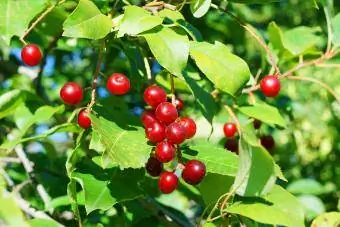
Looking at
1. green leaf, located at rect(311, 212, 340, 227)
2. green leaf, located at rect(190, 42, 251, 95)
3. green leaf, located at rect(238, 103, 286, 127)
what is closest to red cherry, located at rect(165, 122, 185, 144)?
green leaf, located at rect(190, 42, 251, 95)

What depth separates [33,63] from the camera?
1.43 metres

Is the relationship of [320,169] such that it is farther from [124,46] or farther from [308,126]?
[124,46]

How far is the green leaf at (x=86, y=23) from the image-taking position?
116 cm

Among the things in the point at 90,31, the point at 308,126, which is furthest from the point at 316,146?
the point at 90,31

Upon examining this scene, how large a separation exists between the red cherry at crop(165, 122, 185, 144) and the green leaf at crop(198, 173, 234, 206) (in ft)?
0.58

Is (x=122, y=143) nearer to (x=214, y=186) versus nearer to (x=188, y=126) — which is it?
(x=188, y=126)

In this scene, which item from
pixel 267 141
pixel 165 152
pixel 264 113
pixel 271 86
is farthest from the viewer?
pixel 267 141

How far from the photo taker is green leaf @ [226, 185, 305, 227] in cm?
116

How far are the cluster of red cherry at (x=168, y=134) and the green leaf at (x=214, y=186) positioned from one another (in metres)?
0.09

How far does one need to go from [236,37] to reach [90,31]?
1.31 m

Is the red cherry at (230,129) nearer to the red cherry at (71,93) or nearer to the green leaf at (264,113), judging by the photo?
the green leaf at (264,113)

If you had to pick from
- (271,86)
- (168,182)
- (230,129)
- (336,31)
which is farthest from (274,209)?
(336,31)

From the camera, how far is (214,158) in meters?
1.38

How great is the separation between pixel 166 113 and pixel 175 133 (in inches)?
1.7
